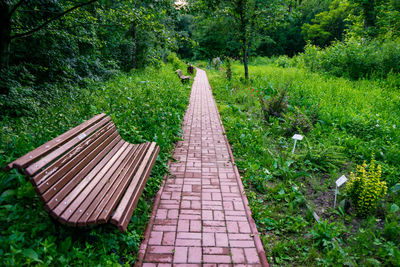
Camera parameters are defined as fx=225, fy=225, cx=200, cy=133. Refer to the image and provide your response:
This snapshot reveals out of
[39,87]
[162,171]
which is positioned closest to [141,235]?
[162,171]

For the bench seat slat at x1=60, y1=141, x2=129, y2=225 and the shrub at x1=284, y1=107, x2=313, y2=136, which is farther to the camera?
the shrub at x1=284, y1=107, x2=313, y2=136

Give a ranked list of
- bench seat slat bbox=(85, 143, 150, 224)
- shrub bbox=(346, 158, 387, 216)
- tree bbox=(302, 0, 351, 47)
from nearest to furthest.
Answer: bench seat slat bbox=(85, 143, 150, 224) < shrub bbox=(346, 158, 387, 216) < tree bbox=(302, 0, 351, 47)

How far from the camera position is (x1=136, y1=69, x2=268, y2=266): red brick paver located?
2398 millimetres

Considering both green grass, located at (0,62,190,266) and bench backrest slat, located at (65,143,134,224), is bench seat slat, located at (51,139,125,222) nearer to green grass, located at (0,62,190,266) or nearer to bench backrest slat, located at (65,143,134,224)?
bench backrest slat, located at (65,143,134,224)

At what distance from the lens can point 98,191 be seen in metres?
2.39

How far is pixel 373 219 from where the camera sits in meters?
2.86

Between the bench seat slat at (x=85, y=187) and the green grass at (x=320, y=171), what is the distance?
2013mm

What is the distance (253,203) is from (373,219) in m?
1.49

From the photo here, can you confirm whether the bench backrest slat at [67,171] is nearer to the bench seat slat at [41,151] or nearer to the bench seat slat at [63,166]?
the bench seat slat at [63,166]

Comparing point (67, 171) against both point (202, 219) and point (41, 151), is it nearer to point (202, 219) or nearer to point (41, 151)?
point (41, 151)

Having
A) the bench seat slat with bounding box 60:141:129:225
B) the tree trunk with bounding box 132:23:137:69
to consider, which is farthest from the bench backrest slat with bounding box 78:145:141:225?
the tree trunk with bounding box 132:23:137:69

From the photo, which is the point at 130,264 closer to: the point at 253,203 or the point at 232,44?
the point at 253,203

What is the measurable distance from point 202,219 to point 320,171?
2.63m

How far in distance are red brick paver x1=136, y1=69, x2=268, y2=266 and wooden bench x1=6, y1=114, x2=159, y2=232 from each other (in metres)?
0.54
